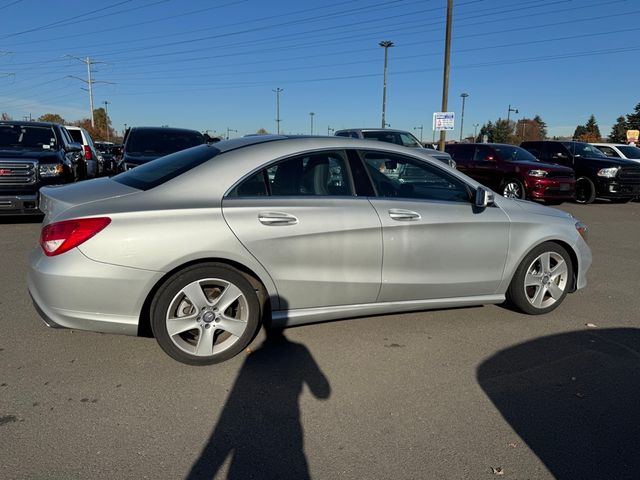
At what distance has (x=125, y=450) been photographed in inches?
103

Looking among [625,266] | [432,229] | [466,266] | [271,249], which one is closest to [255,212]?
[271,249]

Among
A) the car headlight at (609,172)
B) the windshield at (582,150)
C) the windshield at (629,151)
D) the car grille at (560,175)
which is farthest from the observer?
the windshield at (629,151)

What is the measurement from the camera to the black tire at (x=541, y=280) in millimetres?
4539

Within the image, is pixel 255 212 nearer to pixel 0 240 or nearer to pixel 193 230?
pixel 193 230

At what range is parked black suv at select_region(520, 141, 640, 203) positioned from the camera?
1465 centimetres

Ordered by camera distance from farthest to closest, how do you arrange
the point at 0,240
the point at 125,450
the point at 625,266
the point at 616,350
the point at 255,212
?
the point at 0,240 → the point at 625,266 → the point at 616,350 → the point at 255,212 → the point at 125,450

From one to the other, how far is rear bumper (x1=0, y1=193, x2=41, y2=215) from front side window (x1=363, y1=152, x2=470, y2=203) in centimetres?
635

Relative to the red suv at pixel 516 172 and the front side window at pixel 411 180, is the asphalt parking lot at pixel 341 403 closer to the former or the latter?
the front side window at pixel 411 180

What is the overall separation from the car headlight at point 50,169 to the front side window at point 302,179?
6404 mm

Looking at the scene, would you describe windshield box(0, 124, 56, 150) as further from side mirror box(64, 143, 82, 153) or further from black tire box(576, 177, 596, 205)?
black tire box(576, 177, 596, 205)

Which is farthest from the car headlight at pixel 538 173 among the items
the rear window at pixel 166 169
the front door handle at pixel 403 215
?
the rear window at pixel 166 169

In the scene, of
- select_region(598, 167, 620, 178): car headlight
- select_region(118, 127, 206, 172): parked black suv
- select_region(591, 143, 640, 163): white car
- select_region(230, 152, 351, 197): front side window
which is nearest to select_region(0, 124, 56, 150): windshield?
select_region(118, 127, 206, 172): parked black suv

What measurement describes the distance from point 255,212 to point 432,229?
1443 mm

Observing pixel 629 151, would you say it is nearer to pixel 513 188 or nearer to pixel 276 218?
pixel 513 188
